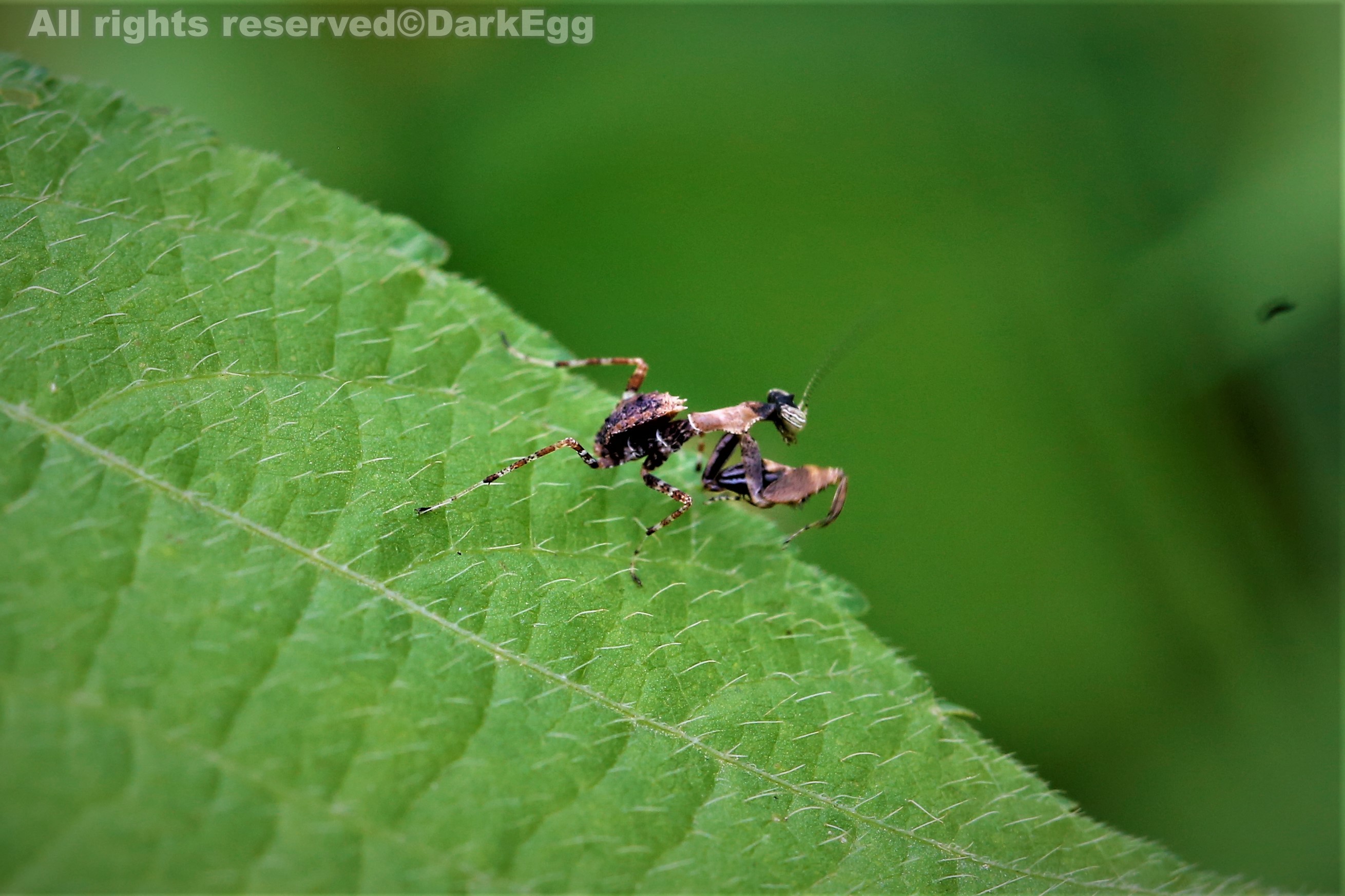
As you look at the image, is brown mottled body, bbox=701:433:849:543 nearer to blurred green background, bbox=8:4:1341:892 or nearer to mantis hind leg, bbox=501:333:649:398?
mantis hind leg, bbox=501:333:649:398

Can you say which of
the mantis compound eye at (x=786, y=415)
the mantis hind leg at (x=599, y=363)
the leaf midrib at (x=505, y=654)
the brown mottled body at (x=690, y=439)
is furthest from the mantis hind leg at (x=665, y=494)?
the mantis compound eye at (x=786, y=415)

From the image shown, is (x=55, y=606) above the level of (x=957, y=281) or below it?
below

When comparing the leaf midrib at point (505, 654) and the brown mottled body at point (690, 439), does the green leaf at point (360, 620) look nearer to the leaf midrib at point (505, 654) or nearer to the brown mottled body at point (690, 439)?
the leaf midrib at point (505, 654)

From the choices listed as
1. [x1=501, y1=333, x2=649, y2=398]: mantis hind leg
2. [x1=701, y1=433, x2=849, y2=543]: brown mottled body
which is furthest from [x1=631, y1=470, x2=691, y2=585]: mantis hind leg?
[x1=501, y1=333, x2=649, y2=398]: mantis hind leg

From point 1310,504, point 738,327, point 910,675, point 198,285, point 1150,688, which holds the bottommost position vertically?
point 910,675

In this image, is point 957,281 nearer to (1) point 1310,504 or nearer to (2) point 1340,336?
(2) point 1340,336

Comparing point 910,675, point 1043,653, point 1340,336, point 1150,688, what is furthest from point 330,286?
point 1340,336
